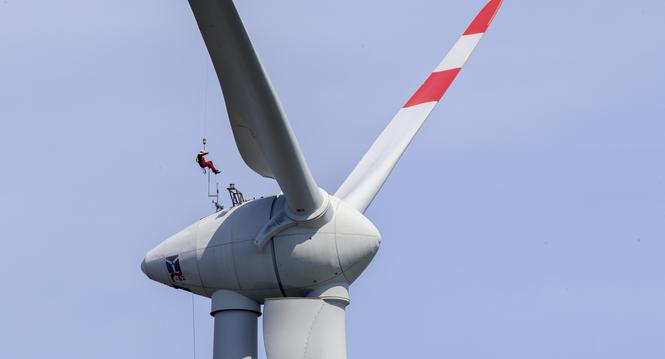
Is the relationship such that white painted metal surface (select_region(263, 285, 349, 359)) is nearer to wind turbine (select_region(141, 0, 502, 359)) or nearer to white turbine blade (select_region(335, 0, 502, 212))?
wind turbine (select_region(141, 0, 502, 359))

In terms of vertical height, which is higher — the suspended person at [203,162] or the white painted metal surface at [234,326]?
the suspended person at [203,162]

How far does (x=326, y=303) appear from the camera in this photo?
3462cm

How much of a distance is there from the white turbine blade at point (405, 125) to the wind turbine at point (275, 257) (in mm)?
1467

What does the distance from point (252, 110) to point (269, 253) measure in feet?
11.6

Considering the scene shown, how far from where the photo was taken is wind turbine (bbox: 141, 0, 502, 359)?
3362 cm

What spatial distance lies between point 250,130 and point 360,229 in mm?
3355

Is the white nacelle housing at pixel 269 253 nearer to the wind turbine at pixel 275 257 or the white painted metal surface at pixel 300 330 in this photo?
the wind turbine at pixel 275 257

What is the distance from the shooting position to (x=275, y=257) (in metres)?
34.5

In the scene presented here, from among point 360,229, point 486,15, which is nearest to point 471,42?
point 486,15

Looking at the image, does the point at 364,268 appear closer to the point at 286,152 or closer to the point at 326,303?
the point at 326,303

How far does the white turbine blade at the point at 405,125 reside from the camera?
3781 cm

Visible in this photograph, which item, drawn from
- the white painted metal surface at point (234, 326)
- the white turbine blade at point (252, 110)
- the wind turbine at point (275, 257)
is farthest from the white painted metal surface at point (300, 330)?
the white turbine blade at point (252, 110)

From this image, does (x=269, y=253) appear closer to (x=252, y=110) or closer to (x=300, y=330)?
(x=300, y=330)

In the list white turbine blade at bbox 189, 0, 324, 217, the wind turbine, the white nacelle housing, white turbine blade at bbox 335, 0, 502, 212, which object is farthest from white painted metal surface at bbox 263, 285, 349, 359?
white turbine blade at bbox 335, 0, 502, 212
